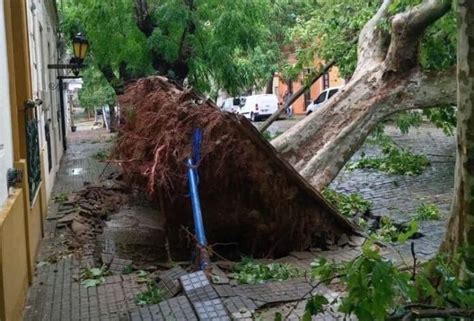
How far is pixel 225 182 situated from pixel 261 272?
4.92ft

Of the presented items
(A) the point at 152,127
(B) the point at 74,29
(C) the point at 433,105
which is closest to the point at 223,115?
(A) the point at 152,127

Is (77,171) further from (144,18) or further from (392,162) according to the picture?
(392,162)

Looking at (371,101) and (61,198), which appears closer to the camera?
(371,101)

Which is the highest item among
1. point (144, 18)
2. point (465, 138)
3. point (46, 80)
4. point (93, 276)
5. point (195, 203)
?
point (144, 18)

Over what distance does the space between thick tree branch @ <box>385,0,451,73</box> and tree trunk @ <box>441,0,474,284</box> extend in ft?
17.5

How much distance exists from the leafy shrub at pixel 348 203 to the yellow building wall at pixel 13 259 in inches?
210

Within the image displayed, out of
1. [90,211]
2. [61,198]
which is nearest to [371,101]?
[90,211]

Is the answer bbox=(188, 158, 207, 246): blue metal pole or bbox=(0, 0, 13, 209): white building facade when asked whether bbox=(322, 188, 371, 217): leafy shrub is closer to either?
bbox=(188, 158, 207, 246): blue metal pole

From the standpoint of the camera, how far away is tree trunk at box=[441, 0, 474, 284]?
364 centimetres

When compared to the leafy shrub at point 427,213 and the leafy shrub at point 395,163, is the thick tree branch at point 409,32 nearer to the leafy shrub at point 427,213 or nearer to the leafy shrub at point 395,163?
the leafy shrub at point 427,213

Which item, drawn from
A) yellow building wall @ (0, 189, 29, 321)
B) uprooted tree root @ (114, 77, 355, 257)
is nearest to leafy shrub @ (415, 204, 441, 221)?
uprooted tree root @ (114, 77, 355, 257)

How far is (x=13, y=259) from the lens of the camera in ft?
17.2

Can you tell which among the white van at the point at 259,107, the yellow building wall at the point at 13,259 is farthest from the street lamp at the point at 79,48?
the white van at the point at 259,107

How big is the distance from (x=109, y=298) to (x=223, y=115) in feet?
7.89
